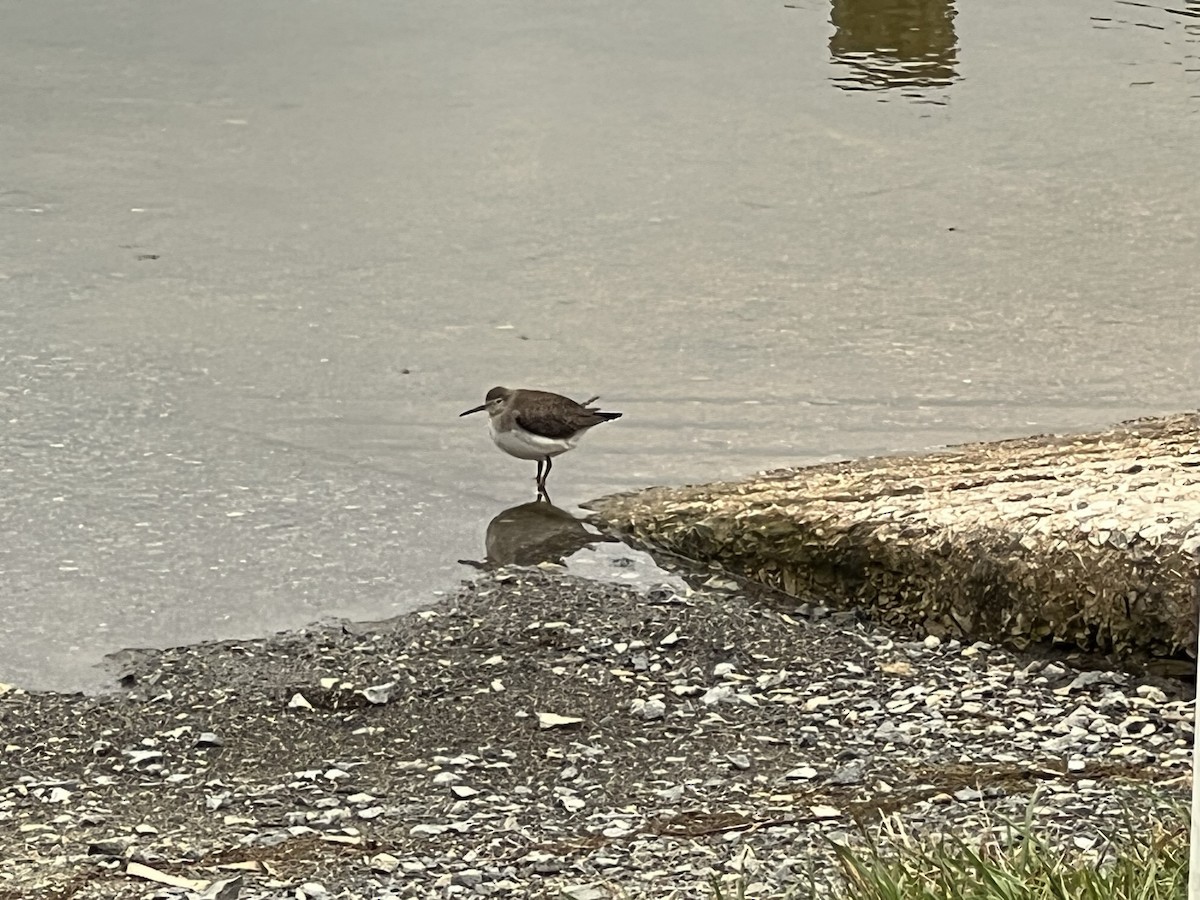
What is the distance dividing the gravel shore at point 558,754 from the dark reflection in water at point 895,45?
8.75m

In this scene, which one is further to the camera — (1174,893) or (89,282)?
(89,282)

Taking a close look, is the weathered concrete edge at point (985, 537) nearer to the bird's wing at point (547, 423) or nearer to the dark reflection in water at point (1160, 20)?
the bird's wing at point (547, 423)

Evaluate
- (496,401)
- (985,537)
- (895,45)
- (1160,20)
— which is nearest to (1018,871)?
(985,537)

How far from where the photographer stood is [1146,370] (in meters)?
9.37

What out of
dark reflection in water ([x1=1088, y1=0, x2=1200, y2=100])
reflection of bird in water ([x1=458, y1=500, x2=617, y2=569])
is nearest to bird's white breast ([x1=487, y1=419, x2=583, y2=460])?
reflection of bird in water ([x1=458, y1=500, x2=617, y2=569])

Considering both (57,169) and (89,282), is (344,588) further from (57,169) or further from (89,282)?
(57,169)

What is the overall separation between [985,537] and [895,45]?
9.98 meters

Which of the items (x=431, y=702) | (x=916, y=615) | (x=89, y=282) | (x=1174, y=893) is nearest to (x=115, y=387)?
(x=89, y=282)

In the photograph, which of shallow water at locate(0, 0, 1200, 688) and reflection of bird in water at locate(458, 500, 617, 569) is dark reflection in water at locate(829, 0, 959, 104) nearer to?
shallow water at locate(0, 0, 1200, 688)

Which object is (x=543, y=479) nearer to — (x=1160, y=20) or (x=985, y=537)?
(x=985, y=537)

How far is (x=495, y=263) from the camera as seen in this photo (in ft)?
34.9

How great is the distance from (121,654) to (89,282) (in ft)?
13.9

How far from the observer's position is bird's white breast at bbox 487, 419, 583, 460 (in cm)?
774

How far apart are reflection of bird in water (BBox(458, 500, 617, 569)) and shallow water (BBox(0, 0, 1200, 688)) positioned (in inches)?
3.6
